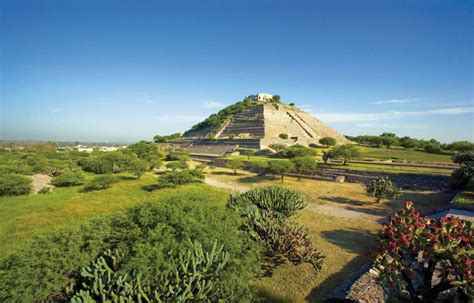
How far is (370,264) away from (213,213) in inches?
208

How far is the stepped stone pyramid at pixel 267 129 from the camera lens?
49.8 metres

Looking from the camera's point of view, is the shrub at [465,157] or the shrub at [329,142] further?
the shrub at [329,142]

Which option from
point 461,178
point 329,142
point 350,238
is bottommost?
point 350,238

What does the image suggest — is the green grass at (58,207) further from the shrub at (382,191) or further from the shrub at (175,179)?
the shrub at (382,191)

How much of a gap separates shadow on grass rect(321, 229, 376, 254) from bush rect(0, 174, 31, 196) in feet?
68.7

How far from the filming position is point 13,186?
1709cm

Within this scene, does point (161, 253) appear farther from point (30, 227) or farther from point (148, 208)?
point (30, 227)

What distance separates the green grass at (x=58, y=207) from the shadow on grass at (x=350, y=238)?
5.36m

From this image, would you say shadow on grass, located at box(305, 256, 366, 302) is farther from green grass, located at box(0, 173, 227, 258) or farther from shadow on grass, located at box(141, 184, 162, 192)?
shadow on grass, located at box(141, 184, 162, 192)

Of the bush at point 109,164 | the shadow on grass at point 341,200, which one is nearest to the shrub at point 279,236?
the shadow on grass at point 341,200

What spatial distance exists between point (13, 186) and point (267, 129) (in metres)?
45.2

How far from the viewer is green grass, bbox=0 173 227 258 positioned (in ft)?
34.4

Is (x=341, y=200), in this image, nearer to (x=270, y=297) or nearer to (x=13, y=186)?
(x=270, y=297)

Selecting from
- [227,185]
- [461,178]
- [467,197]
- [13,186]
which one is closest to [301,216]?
[467,197]
